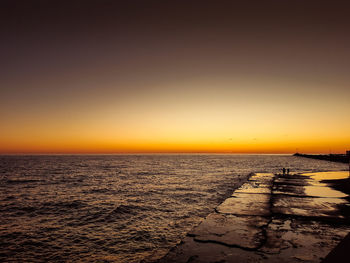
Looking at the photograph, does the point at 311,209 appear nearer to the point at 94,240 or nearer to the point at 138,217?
the point at 138,217

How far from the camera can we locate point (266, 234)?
20.3 ft

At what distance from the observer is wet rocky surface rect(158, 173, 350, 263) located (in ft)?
15.9

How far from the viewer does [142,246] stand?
7891 mm

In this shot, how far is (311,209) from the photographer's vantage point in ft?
30.3

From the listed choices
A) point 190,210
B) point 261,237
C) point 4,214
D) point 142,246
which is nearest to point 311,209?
point 261,237

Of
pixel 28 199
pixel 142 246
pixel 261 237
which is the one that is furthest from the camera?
pixel 28 199

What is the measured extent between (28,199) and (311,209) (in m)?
18.3

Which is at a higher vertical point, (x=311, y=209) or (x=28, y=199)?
(x=311, y=209)

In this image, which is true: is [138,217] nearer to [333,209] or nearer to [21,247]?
[21,247]

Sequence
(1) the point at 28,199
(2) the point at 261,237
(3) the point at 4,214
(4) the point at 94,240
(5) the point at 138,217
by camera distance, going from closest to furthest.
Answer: (2) the point at 261,237 < (4) the point at 94,240 < (5) the point at 138,217 < (3) the point at 4,214 < (1) the point at 28,199

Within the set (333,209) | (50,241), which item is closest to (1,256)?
(50,241)

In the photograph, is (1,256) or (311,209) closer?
(1,256)

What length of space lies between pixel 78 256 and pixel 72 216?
5.25 metres

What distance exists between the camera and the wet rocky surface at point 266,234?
4836mm
